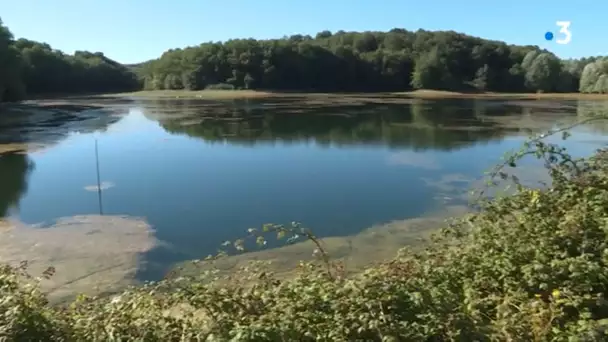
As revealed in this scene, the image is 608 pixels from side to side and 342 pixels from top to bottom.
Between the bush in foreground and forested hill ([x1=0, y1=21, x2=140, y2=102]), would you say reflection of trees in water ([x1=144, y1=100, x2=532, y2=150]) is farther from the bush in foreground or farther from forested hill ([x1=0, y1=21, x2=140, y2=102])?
the bush in foreground

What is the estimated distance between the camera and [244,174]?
1417 centimetres

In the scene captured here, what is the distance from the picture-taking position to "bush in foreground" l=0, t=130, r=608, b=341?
304 cm

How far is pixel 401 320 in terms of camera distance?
10.3 ft

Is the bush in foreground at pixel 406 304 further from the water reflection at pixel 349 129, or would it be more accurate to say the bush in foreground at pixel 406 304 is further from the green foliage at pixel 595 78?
the green foliage at pixel 595 78

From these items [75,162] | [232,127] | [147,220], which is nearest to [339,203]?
[147,220]

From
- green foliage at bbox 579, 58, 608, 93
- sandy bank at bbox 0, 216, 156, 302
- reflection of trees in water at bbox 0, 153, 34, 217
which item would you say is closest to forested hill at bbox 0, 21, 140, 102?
reflection of trees in water at bbox 0, 153, 34, 217

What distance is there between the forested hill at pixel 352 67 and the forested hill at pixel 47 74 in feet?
17.9

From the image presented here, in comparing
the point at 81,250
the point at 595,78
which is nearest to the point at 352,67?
the point at 595,78

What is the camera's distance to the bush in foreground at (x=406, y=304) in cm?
304

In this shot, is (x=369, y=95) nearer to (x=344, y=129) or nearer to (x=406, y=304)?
(x=344, y=129)

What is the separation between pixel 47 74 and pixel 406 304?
72.2 meters

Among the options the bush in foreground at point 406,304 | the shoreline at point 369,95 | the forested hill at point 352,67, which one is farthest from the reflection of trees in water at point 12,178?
the forested hill at point 352,67

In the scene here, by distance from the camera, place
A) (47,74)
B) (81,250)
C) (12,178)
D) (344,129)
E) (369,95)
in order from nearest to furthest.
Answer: (81,250) → (12,178) → (344,129) → (369,95) → (47,74)

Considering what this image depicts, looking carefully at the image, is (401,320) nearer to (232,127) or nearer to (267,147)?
(267,147)
